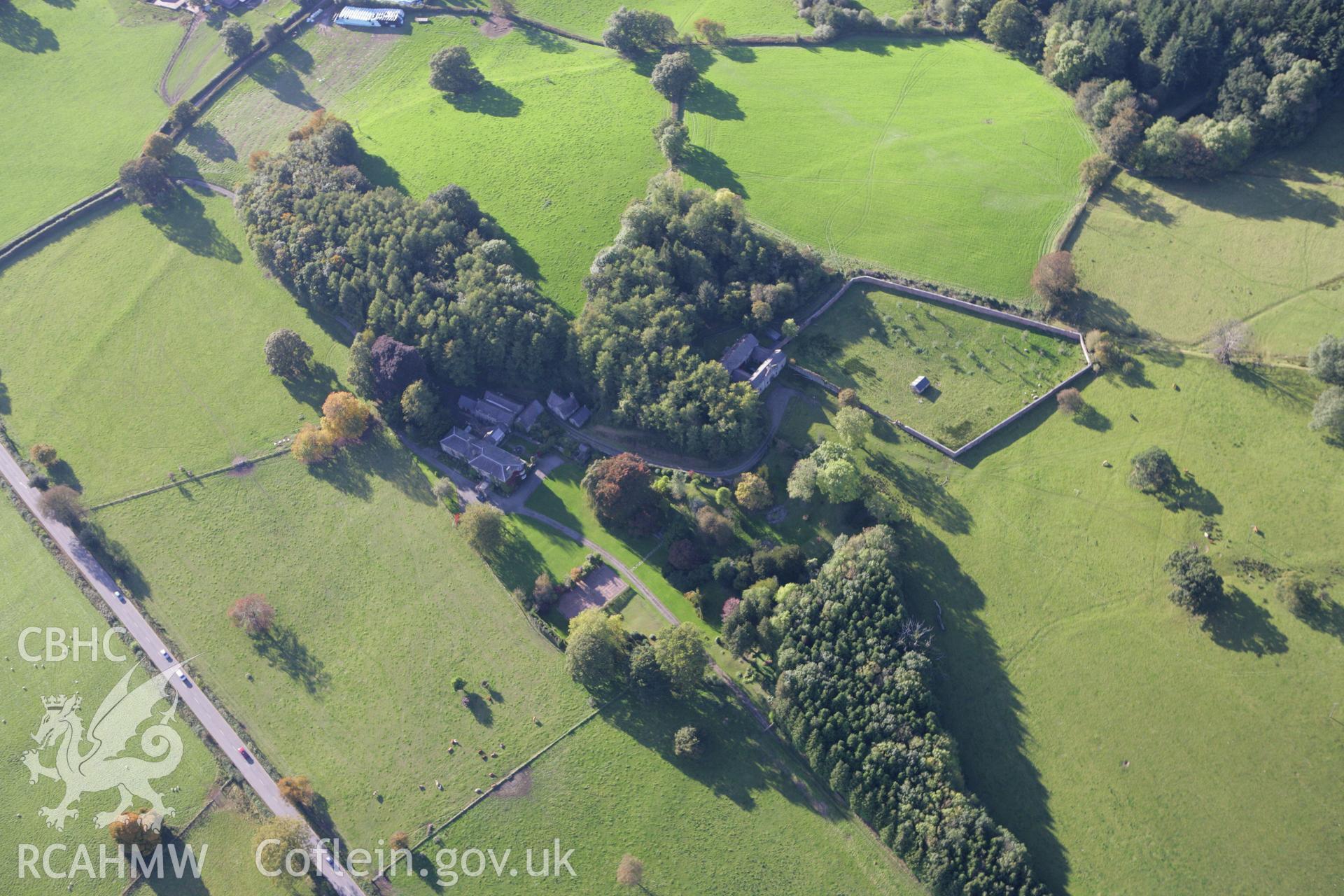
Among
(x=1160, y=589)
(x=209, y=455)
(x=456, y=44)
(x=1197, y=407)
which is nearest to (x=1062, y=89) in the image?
(x=1197, y=407)

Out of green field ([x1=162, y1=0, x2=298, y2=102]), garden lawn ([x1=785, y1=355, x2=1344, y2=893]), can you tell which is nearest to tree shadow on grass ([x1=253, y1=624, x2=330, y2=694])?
garden lawn ([x1=785, y1=355, x2=1344, y2=893])

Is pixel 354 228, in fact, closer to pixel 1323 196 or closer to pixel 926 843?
pixel 926 843

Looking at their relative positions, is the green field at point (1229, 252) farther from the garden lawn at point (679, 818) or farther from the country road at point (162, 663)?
the country road at point (162, 663)

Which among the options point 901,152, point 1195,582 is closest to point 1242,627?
point 1195,582

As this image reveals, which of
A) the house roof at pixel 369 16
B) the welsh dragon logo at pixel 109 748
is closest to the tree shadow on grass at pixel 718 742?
the welsh dragon logo at pixel 109 748

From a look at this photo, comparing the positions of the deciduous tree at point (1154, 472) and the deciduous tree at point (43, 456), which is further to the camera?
the deciduous tree at point (43, 456)

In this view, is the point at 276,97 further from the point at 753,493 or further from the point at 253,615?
the point at 753,493
